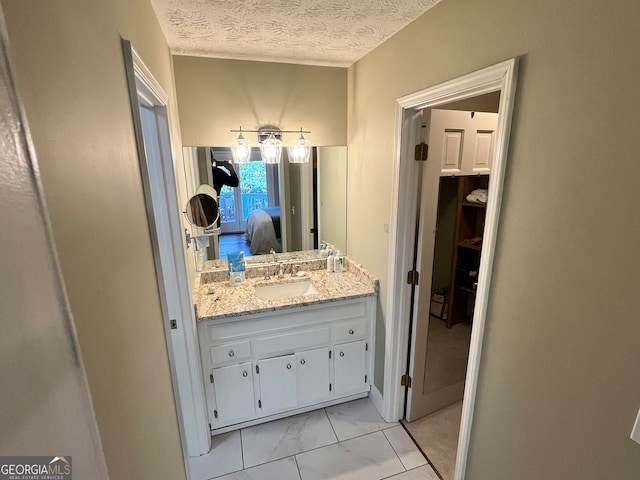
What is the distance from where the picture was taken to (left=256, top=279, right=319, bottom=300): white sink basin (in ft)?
7.47

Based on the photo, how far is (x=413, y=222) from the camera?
5.98 ft

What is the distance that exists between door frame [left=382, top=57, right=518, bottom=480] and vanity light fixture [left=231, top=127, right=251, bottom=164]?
3.33 feet

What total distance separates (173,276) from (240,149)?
3.20 feet

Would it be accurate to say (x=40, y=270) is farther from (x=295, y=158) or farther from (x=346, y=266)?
(x=346, y=266)

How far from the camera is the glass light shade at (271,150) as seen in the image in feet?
7.03


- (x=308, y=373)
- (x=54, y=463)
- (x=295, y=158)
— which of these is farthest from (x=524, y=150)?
(x=308, y=373)

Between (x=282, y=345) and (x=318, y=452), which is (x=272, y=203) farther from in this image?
(x=318, y=452)

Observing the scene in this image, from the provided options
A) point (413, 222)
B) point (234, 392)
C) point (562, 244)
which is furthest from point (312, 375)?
point (562, 244)

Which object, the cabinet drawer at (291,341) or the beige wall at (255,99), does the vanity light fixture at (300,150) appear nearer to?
the beige wall at (255,99)

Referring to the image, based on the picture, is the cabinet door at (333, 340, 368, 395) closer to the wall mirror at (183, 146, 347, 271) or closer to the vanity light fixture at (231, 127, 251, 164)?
the wall mirror at (183, 146, 347, 271)

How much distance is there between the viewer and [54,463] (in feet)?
1.20

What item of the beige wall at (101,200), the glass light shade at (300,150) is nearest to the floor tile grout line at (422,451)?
the beige wall at (101,200)

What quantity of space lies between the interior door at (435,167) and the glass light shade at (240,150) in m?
1.17

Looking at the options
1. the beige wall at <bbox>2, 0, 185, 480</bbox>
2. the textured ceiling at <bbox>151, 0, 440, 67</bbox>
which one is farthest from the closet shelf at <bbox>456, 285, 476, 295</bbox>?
the beige wall at <bbox>2, 0, 185, 480</bbox>
